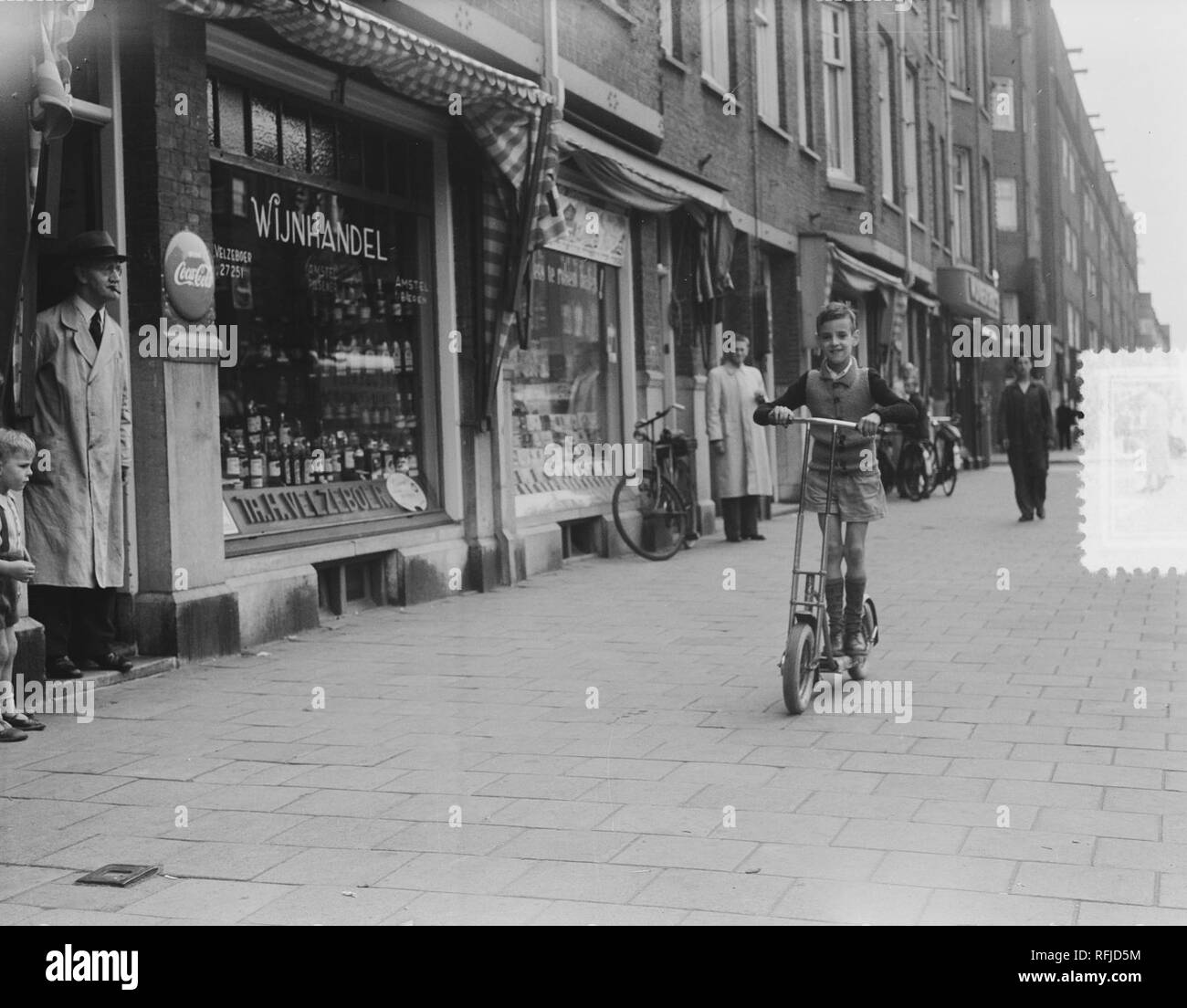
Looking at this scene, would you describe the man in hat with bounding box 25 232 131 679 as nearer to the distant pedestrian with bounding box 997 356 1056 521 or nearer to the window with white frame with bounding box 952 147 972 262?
the distant pedestrian with bounding box 997 356 1056 521

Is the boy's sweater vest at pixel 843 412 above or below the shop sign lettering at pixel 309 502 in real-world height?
above

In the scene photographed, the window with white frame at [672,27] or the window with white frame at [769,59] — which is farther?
the window with white frame at [769,59]

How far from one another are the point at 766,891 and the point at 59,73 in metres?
4.39

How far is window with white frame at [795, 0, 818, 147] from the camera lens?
21.6 m

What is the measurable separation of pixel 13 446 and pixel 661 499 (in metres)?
8.46

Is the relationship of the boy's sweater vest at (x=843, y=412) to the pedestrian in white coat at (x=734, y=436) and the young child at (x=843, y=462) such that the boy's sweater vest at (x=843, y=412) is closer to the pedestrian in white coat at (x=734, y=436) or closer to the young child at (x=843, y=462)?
the young child at (x=843, y=462)

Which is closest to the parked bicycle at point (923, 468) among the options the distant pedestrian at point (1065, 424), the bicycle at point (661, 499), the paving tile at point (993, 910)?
the bicycle at point (661, 499)

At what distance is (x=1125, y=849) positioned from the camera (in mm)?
4457

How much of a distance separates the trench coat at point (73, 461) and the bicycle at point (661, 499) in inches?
267

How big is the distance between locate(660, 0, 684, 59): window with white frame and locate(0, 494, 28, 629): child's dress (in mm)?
11237

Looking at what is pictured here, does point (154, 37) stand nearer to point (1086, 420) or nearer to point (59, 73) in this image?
point (59, 73)

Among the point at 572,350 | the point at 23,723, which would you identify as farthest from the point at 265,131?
the point at 572,350

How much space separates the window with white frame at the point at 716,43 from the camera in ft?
56.5

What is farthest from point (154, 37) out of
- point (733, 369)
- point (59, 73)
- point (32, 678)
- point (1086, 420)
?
point (1086, 420)
